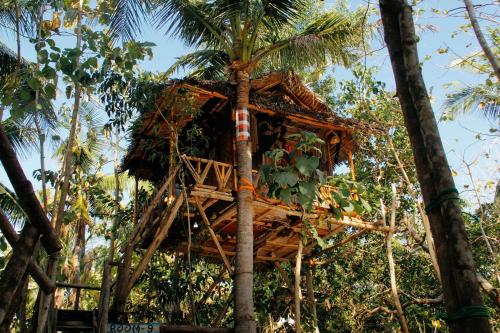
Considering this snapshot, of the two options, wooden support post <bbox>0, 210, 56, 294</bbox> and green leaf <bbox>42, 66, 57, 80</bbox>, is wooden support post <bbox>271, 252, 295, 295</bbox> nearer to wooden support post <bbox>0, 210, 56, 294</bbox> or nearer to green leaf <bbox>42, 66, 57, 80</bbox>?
green leaf <bbox>42, 66, 57, 80</bbox>

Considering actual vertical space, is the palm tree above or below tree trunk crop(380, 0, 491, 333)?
above

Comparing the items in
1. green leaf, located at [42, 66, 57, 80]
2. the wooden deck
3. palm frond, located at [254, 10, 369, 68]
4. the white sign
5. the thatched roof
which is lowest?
the white sign

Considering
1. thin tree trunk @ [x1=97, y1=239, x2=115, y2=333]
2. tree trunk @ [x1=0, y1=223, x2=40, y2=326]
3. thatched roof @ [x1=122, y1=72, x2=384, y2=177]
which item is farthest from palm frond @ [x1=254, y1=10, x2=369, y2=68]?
tree trunk @ [x1=0, y1=223, x2=40, y2=326]

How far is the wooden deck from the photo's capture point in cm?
845

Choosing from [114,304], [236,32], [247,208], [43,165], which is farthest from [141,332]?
[236,32]

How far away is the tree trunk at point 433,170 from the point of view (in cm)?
238

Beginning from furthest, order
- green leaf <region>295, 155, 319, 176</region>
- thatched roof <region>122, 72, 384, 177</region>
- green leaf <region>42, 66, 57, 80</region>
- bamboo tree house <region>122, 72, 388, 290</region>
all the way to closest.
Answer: thatched roof <region>122, 72, 384, 177</region>, bamboo tree house <region>122, 72, 388, 290</region>, green leaf <region>295, 155, 319, 176</region>, green leaf <region>42, 66, 57, 80</region>

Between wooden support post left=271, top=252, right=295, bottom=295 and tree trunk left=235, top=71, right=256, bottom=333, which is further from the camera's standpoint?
wooden support post left=271, top=252, right=295, bottom=295

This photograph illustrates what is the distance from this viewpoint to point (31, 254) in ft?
7.30

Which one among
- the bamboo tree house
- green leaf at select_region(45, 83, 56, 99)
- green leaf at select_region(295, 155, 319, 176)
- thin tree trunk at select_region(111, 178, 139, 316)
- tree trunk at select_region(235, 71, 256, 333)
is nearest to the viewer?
green leaf at select_region(45, 83, 56, 99)

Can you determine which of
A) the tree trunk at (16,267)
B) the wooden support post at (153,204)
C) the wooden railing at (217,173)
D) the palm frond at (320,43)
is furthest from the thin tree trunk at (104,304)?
the tree trunk at (16,267)

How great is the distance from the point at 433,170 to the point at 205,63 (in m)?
8.28

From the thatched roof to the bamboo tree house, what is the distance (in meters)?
0.02

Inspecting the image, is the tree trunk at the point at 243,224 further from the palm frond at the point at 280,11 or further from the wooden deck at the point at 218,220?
the palm frond at the point at 280,11
